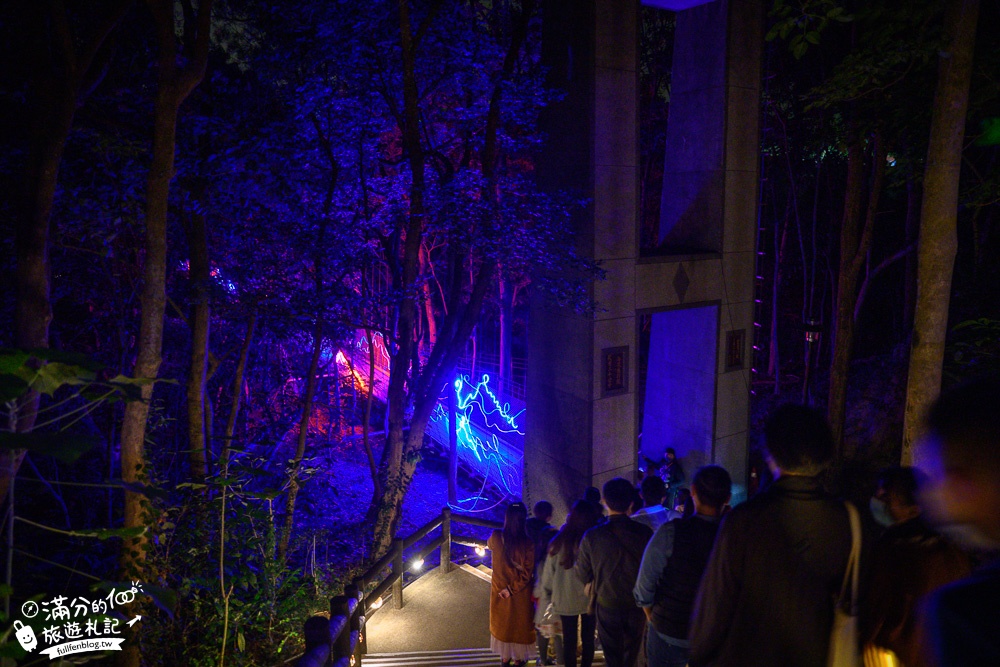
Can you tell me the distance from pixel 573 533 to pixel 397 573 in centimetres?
294

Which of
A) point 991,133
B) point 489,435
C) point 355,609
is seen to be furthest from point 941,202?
point 489,435

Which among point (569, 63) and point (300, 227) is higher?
point (569, 63)

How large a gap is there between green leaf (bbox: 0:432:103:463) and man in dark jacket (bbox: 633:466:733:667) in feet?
8.37

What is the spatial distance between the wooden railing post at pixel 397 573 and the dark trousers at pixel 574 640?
2.40 m

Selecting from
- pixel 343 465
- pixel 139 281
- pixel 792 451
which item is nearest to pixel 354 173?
pixel 139 281

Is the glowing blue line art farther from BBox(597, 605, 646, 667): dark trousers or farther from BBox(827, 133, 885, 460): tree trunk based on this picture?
BBox(597, 605, 646, 667): dark trousers

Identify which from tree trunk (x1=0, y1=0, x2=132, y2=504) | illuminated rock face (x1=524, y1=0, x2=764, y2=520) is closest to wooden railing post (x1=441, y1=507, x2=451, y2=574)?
illuminated rock face (x1=524, y1=0, x2=764, y2=520)

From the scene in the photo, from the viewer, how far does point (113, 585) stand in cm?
256

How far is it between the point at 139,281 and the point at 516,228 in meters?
5.42

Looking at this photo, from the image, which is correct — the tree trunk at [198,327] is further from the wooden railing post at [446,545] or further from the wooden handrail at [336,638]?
the wooden handrail at [336,638]

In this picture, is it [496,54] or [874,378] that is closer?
[496,54]

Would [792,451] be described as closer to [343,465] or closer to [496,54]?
[496,54]

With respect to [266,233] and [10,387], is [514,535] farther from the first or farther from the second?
[266,233]

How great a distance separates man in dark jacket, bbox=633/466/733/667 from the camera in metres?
3.11
